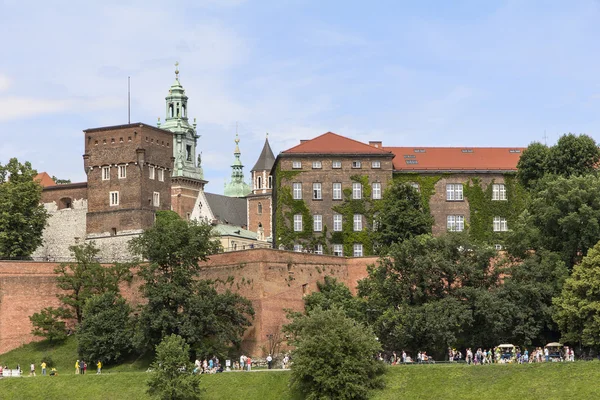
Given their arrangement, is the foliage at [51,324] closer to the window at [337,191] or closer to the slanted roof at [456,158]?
the window at [337,191]

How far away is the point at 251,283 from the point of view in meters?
73.1

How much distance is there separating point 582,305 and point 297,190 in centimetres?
2959

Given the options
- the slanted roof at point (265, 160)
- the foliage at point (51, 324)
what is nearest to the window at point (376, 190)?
the foliage at point (51, 324)

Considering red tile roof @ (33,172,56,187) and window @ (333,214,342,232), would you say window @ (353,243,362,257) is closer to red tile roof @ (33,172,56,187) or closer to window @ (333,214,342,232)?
window @ (333,214,342,232)

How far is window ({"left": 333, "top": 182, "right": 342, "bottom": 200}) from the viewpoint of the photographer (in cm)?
8538

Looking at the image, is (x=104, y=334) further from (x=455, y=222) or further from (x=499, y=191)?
(x=499, y=191)

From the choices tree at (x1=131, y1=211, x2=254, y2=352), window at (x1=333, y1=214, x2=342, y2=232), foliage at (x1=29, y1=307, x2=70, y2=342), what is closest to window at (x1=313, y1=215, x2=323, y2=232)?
window at (x1=333, y1=214, x2=342, y2=232)

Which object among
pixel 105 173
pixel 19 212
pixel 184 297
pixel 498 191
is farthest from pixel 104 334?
pixel 105 173

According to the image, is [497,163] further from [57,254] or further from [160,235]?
[57,254]

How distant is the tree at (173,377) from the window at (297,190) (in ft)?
89.0

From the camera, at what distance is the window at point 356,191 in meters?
85.4

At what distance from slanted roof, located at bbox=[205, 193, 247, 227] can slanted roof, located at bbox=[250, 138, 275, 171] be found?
29.6ft

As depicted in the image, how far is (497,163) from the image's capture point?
87.9m

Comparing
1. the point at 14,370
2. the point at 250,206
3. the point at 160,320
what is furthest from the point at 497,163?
the point at 250,206
